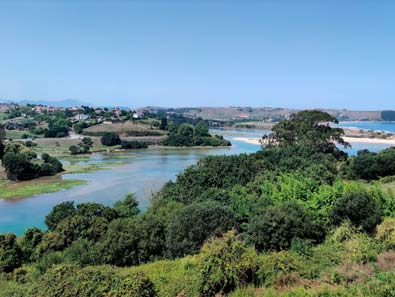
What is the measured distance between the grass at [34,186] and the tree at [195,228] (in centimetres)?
2807

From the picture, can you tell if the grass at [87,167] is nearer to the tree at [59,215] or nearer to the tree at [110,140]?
the tree at [110,140]

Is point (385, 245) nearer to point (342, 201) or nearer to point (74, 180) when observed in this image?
point (342, 201)

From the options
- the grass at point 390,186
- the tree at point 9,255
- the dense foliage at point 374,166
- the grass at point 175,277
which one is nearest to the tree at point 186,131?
the dense foliage at point 374,166

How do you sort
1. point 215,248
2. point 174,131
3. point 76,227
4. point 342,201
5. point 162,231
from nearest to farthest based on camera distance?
point 215,248 → point 342,201 → point 162,231 → point 76,227 → point 174,131

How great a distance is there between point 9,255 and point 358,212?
1322 centimetres

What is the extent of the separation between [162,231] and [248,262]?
281 inches

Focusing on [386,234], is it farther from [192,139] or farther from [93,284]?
[192,139]

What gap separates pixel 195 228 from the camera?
48.0 feet

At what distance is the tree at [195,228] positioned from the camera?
571 inches

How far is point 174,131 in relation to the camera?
9800cm

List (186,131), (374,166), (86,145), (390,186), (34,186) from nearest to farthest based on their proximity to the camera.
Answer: (390,186) → (374,166) → (34,186) → (86,145) → (186,131)

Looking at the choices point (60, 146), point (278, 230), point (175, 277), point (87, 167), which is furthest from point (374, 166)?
point (60, 146)

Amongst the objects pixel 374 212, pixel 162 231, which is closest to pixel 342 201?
pixel 374 212

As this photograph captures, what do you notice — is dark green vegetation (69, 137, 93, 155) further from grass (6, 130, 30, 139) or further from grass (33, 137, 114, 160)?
grass (6, 130, 30, 139)
